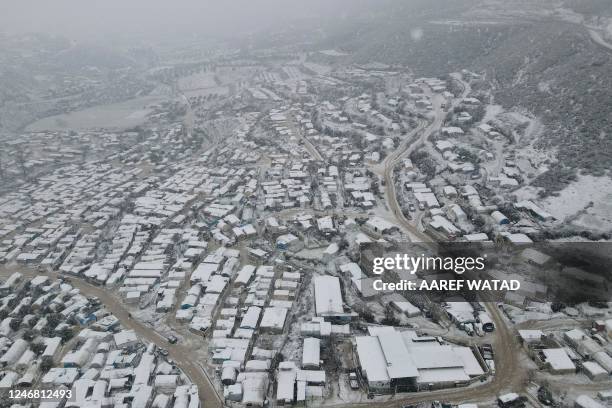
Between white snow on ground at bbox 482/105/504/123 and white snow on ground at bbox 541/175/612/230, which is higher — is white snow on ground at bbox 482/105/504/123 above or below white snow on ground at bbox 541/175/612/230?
above

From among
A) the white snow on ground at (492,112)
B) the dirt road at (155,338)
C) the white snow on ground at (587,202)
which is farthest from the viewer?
the white snow on ground at (492,112)

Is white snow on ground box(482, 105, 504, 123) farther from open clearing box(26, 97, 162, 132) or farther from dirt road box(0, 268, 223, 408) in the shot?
open clearing box(26, 97, 162, 132)

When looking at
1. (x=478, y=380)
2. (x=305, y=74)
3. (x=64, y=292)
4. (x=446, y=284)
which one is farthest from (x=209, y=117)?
(x=478, y=380)

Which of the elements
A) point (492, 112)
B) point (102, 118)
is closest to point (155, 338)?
point (492, 112)

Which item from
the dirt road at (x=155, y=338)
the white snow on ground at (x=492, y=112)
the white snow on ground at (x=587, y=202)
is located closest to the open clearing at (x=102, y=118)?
the dirt road at (x=155, y=338)

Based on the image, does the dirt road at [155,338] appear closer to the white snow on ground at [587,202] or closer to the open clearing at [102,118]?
the white snow on ground at [587,202]

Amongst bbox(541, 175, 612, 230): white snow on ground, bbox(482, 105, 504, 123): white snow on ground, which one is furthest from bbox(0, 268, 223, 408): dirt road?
bbox(482, 105, 504, 123): white snow on ground

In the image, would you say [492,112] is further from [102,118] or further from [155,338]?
[102,118]

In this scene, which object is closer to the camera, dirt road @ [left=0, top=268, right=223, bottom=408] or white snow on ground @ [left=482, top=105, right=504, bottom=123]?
dirt road @ [left=0, top=268, right=223, bottom=408]
